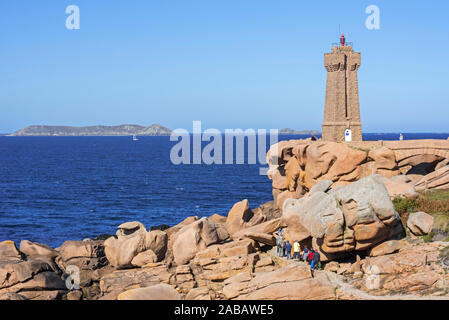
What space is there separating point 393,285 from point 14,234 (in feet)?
126

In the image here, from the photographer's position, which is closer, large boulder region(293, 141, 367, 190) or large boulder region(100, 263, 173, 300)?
large boulder region(100, 263, 173, 300)

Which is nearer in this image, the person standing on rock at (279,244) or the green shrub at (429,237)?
the green shrub at (429,237)

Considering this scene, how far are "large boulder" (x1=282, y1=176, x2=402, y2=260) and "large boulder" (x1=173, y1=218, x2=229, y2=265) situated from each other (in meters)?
7.27

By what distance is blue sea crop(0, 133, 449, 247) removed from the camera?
53125 mm

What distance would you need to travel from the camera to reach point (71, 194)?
73.8m

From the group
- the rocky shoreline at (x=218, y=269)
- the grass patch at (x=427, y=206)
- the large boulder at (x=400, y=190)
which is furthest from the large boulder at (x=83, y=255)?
the grass patch at (x=427, y=206)

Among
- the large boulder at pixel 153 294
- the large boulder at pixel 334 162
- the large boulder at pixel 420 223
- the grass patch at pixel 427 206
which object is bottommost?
the large boulder at pixel 153 294

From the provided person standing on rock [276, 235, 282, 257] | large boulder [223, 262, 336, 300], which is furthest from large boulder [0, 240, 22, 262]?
person standing on rock [276, 235, 282, 257]

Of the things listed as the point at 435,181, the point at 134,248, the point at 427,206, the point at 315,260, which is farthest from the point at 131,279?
the point at 435,181

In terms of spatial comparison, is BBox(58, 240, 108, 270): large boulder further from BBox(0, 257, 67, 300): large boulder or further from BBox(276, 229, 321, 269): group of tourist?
BBox(276, 229, 321, 269): group of tourist

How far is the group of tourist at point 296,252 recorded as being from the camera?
91.2 ft

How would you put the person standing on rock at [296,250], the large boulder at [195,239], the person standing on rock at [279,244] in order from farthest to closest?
the large boulder at [195,239] → the person standing on rock at [279,244] → the person standing on rock at [296,250]

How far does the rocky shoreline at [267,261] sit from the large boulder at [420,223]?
5 cm

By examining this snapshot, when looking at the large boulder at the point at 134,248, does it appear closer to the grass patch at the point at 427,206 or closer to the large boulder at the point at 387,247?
the large boulder at the point at 387,247
